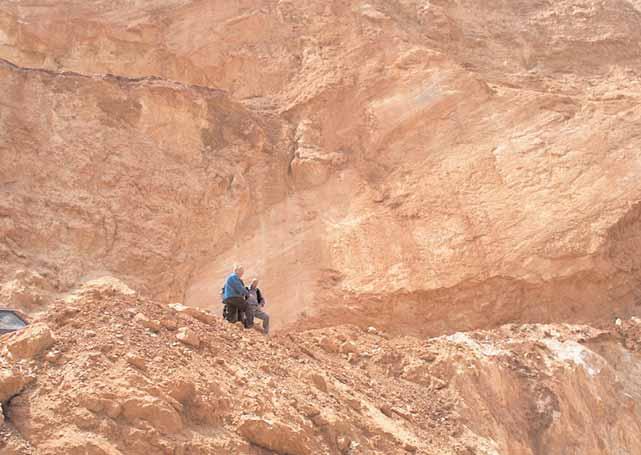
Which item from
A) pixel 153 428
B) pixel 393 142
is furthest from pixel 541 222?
pixel 153 428

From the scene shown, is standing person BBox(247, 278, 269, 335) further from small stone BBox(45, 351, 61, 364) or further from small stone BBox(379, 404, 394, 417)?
small stone BBox(45, 351, 61, 364)

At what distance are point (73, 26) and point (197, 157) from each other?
226 inches

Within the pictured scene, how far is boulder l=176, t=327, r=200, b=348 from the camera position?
21.4ft

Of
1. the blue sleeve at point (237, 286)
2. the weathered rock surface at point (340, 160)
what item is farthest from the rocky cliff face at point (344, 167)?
the blue sleeve at point (237, 286)

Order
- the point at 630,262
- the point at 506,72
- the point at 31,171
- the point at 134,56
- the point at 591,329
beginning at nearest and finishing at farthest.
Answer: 1. the point at 591,329
2. the point at 630,262
3. the point at 31,171
4. the point at 506,72
5. the point at 134,56

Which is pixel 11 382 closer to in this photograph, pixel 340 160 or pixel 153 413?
pixel 153 413

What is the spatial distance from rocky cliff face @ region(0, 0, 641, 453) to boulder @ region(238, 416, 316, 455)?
3.90m

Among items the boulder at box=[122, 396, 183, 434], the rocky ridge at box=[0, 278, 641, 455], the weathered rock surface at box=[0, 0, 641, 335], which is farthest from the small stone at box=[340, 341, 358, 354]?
the boulder at box=[122, 396, 183, 434]

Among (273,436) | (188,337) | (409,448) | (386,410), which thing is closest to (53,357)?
(188,337)

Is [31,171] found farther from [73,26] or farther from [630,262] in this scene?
[630,262]

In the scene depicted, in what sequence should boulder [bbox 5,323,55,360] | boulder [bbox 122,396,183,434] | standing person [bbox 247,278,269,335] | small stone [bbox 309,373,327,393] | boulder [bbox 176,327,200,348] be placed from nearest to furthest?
boulder [bbox 122,396,183,434] → boulder [bbox 5,323,55,360] → boulder [bbox 176,327,200,348] → small stone [bbox 309,373,327,393] → standing person [bbox 247,278,269,335]

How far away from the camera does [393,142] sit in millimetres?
14516

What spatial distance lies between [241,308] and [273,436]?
11.4 feet

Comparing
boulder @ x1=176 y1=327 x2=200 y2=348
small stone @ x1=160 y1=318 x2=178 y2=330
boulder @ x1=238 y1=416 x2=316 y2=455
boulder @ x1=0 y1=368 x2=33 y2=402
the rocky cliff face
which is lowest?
boulder @ x1=238 y1=416 x2=316 y2=455
